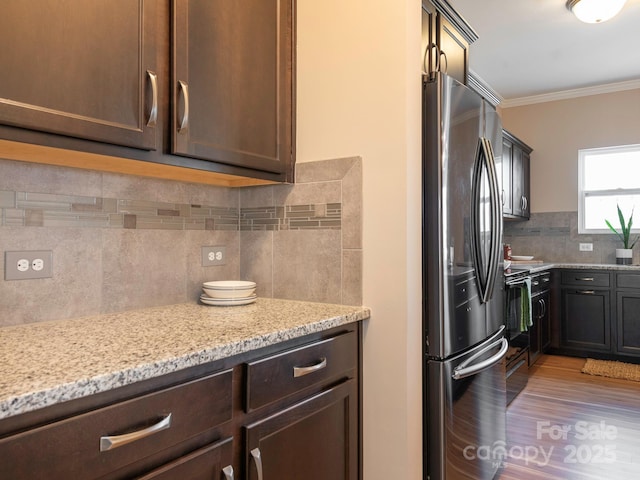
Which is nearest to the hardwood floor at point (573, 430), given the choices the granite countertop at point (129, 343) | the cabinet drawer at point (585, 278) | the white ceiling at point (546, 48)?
the cabinet drawer at point (585, 278)

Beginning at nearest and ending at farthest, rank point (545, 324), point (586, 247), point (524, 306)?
point (524, 306)
point (545, 324)
point (586, 247)

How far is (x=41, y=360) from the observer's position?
3.09 feet

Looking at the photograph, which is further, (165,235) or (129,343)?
(165,235)

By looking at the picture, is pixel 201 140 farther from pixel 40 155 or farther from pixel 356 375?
pixel 356 375

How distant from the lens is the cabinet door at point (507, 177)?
14.6 ft

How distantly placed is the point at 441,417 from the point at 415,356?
0.25 m

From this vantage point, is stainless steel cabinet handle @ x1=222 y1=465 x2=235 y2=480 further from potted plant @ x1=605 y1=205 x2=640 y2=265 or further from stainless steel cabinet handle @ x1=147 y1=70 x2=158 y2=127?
potted plant @ x1=605 y1=205 x2=640 y2=265

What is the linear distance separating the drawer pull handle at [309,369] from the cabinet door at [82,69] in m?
0.77

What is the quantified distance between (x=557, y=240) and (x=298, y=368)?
15.4 feet

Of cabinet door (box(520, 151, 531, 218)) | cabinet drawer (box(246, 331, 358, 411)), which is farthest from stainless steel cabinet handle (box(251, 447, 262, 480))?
Result: cabinet door (box(520, 151, 531, 218))

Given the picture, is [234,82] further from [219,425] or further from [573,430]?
[573,430]

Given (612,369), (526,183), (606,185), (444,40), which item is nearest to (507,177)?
(526,183)

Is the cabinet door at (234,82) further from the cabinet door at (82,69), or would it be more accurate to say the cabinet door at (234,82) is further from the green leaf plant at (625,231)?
the green leaf plant at (625,231)

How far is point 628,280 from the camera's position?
425cm
